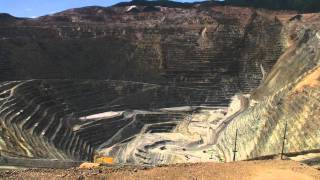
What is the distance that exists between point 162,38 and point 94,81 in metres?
11.9

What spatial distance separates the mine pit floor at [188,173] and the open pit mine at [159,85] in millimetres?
11262

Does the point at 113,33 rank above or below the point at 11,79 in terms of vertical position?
above

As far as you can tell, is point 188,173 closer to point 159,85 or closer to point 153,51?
point 159,85

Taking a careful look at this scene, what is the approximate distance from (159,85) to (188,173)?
39156 mm

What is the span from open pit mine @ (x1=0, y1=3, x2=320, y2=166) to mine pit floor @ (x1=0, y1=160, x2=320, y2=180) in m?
11.3

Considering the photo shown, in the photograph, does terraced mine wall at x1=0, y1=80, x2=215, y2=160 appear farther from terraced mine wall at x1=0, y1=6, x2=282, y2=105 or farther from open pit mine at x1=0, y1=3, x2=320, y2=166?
terraced mine wall at x1=0, y1=6, x2=282, y2=105

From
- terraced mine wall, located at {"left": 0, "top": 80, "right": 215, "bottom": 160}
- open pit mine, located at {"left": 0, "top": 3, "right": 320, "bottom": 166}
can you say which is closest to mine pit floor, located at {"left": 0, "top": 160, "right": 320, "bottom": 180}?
open pit mine, located at {"left": 0, "top": 3, "right": 320, "bottom": 166}

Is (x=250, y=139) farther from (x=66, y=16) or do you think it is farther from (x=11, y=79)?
(x=66, y=16)

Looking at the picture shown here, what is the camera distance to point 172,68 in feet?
185

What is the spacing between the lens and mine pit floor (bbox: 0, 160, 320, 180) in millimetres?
13836

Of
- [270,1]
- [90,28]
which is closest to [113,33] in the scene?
[90,28]

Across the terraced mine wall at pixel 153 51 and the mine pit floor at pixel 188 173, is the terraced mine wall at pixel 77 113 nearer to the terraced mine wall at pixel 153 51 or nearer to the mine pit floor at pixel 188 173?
the terraced mine wall at pixel 153 51

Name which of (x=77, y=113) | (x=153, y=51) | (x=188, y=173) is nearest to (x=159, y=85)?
(x=153, y=51)

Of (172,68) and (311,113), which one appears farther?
(172,68)
